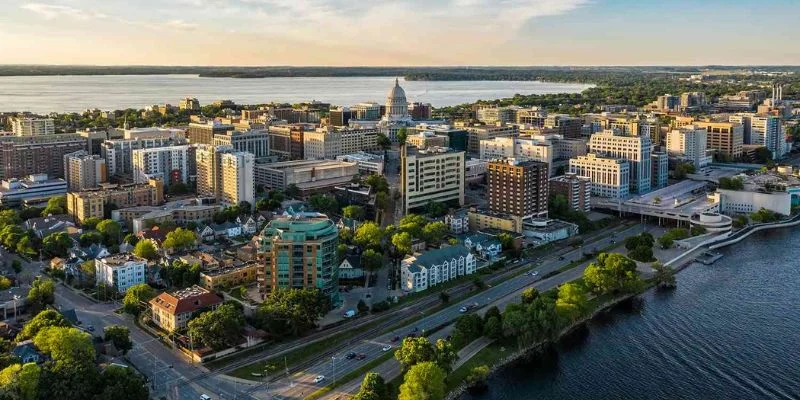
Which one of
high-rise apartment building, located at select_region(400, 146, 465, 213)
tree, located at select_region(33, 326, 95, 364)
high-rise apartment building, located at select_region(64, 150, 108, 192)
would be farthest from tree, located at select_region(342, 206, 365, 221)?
tree, located at select_region(33, 326, 95, 364)

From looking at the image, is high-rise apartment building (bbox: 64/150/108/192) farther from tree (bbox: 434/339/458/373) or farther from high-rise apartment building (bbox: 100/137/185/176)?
tree (bbox: 434/339/458/373)

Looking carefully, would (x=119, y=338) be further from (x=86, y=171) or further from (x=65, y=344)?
(x=86, y=171)

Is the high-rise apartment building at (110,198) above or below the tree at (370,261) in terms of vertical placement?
above

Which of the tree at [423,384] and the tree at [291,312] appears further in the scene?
the tree at [291,312]

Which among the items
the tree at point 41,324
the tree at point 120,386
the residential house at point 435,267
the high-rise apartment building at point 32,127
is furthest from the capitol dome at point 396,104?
the tree at point 120,386

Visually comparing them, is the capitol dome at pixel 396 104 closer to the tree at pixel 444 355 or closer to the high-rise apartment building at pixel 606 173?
the high-rise apartment building at pixel 606 173

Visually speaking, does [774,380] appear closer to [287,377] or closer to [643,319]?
[643,319]

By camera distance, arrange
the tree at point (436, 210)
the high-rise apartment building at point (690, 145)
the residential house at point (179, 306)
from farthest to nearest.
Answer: the high-rise apartment building at point (690, 145) → the tree at point (436, 210) → the residential house at point (179, 306)
